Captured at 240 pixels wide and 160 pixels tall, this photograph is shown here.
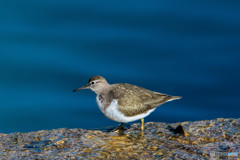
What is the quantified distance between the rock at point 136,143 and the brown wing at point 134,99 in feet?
1.51

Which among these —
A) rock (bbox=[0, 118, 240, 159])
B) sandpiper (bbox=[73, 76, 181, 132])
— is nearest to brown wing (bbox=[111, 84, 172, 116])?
sandpiper (bbox=[73, 76, 181, 132])

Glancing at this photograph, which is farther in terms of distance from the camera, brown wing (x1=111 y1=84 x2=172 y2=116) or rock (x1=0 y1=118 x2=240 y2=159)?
brown wing (x1=111 y1=84 x2=172 y2=116)

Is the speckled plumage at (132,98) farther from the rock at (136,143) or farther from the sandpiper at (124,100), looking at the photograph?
the rock at (136,143)

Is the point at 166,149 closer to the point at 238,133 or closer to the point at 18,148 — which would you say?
the point at 238,133

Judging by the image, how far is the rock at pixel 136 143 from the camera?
6.48 metres

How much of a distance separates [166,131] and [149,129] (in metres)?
0.41

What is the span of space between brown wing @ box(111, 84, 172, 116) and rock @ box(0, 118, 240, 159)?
46 centimetres

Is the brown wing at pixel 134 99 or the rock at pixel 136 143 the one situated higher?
the brown wing at pixel 134 99

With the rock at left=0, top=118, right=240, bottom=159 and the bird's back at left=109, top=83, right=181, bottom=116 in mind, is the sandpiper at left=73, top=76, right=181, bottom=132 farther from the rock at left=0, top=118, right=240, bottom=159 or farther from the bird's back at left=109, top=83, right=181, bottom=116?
the rock at left=0, top=118, right=240, bottom=159

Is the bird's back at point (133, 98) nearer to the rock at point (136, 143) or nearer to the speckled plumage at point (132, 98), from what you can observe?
the speckled plumage at point (132, 98)

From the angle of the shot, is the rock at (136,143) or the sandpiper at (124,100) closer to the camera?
the rock at (136,143)

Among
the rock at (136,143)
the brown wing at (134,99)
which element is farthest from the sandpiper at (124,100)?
the rock at (136,143)

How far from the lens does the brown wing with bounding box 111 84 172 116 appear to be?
27.6 ft

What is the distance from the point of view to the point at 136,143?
7.24 metres
